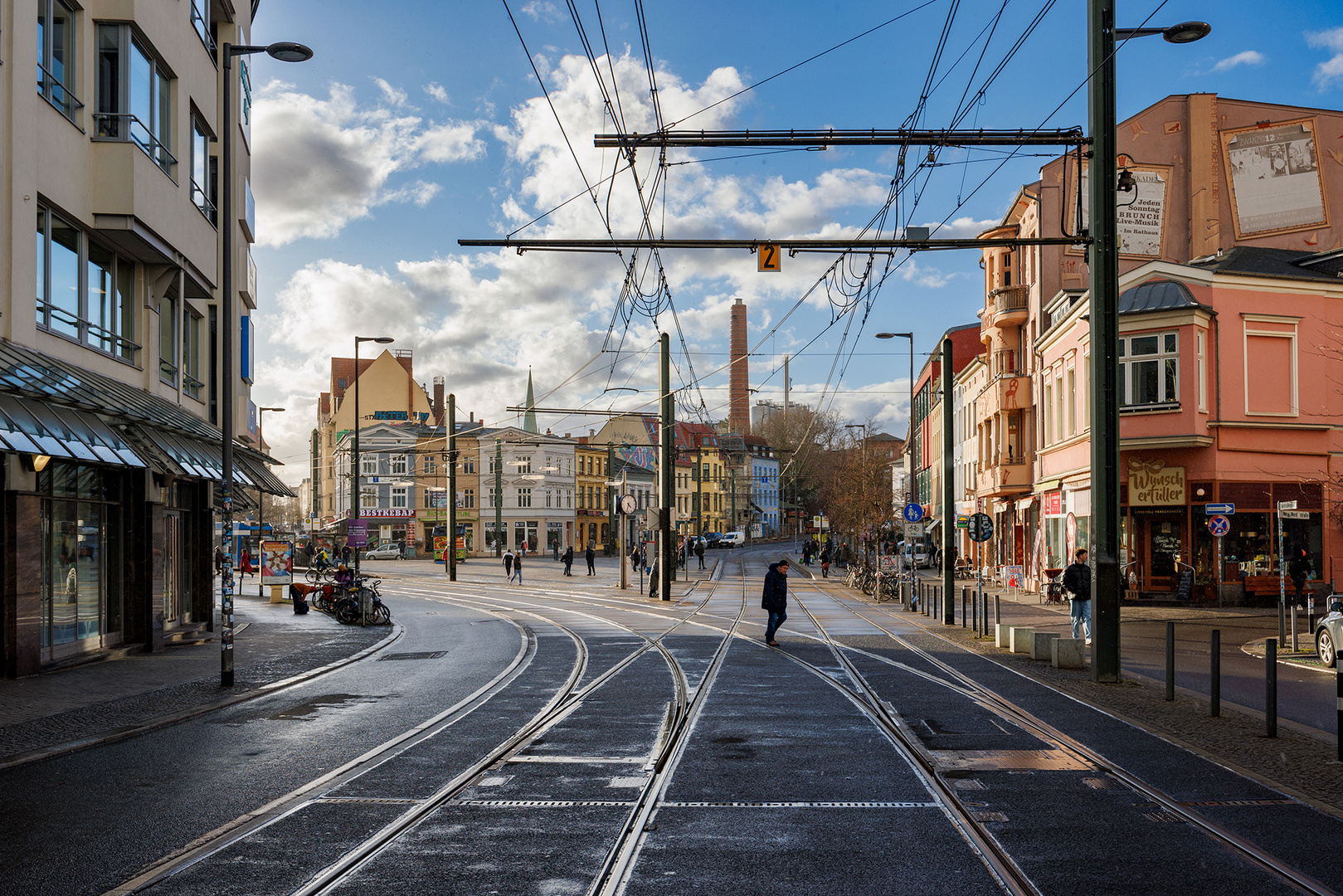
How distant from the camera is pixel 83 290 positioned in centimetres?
1819

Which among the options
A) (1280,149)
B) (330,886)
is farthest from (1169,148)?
(330,886)

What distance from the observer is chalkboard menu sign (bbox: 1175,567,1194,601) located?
31.7 m

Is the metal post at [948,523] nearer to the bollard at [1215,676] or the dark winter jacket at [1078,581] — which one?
the dark winter jacket at [1078,581]

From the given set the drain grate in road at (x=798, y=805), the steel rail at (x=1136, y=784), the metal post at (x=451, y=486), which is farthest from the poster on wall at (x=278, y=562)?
the drain grate in road at (x=798, y=805)

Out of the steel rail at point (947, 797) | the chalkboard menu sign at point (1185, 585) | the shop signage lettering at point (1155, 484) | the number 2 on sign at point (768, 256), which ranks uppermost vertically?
the number 2 on sign at point (768, 256)

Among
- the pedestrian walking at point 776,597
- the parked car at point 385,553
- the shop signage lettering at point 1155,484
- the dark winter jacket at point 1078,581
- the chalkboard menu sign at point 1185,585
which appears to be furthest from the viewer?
the parked car at point 385,553

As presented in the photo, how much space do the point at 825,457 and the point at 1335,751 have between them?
282ft

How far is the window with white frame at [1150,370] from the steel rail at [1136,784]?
17.6 meters

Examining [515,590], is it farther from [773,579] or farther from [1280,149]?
[1280,149]

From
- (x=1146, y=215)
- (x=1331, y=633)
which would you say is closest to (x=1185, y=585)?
(x=1146, y=215)

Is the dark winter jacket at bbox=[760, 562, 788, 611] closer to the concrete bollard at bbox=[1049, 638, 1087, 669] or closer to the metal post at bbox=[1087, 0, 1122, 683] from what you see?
the concrete bollard at bbox=[1049, 638, 1087, 669]

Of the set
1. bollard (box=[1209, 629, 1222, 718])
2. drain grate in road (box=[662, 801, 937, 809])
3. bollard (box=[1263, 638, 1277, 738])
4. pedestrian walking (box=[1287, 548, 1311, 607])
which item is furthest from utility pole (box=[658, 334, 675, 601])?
drain grate in road (box=[662, 801, 937, 809])

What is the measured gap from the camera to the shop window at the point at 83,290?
16.9 meters

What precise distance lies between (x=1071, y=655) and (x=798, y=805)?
1071 cm
